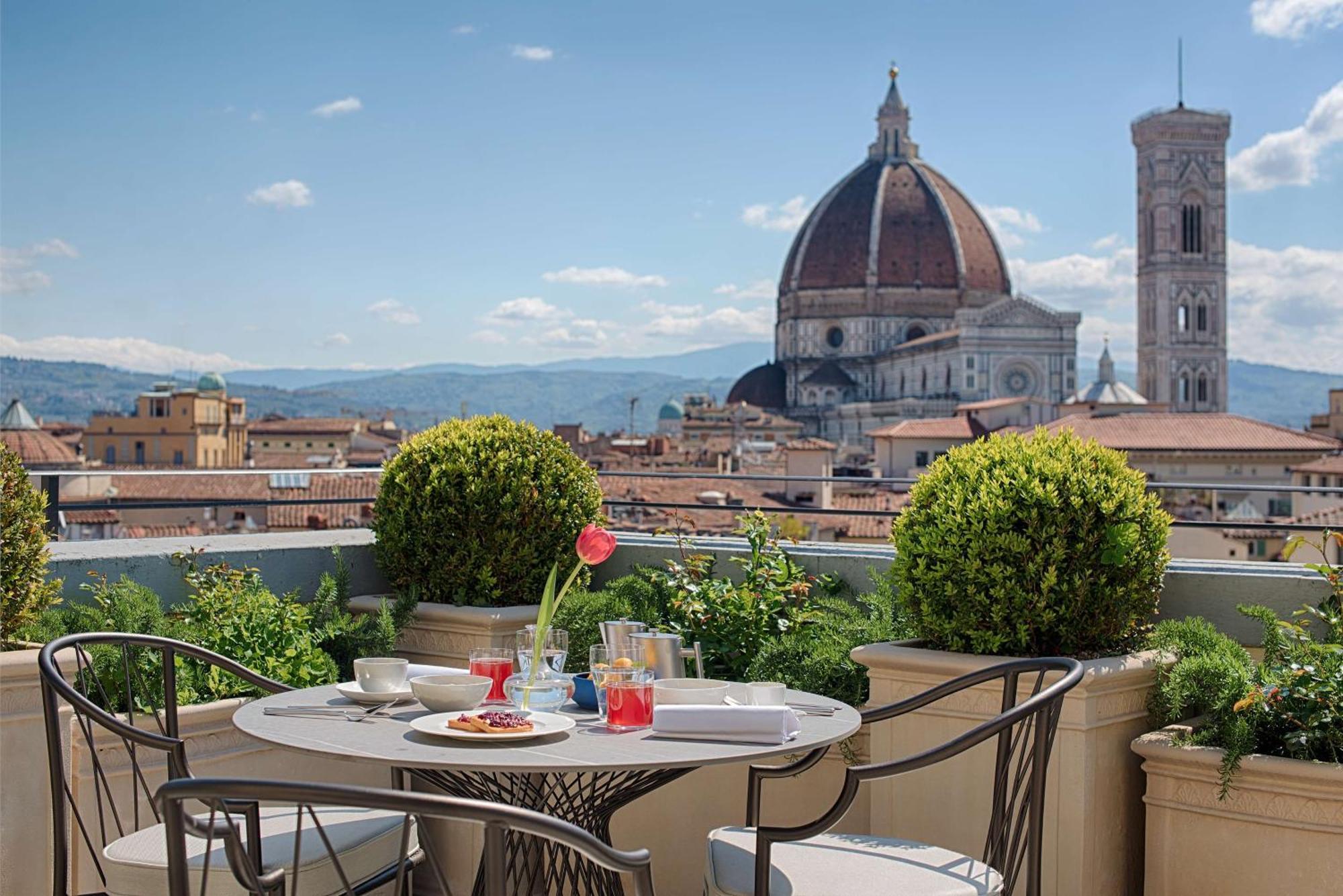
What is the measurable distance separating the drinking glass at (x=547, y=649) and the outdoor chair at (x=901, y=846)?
20.5 inches

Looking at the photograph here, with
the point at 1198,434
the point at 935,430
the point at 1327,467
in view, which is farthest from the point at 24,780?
the point at 935,430

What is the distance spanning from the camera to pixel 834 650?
4.43 meters

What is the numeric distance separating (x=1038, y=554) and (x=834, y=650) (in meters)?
0.79

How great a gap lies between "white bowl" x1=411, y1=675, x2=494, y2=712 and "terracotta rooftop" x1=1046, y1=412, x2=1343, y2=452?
1948 inches

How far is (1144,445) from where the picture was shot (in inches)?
2021

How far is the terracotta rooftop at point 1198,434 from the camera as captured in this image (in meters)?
51.6

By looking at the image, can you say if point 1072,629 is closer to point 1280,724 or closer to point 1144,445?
point 1280,724

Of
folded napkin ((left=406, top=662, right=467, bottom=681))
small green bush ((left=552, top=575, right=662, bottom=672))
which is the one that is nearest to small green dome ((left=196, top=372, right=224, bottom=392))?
small green bush ((left=552, top=575, right=662, bottom=672))

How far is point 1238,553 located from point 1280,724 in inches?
1238

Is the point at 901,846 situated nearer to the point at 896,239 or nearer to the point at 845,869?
the point at 845,869

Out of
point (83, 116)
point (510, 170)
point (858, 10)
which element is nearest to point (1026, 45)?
point (858, 10)

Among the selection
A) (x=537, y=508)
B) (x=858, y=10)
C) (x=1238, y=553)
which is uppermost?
(x=858, y=10)

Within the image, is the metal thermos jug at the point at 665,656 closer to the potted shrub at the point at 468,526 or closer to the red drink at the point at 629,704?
the red drink at the point at 629,704

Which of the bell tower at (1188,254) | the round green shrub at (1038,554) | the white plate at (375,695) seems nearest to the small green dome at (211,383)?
the bell tower at (1188,254)
